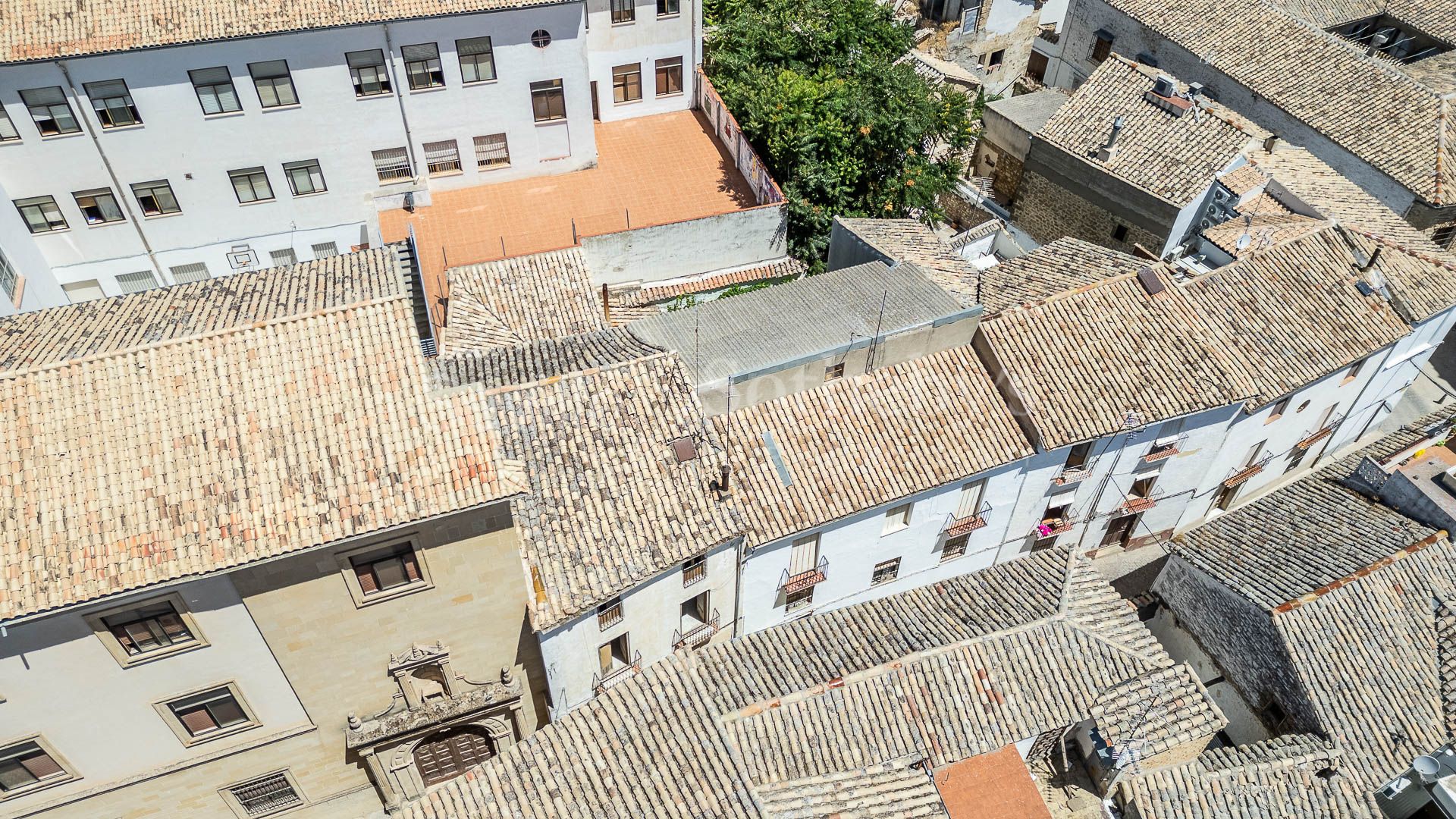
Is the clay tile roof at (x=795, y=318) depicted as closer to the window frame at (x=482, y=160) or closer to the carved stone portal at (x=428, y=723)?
the carved stone portal at (x=428, y=723)

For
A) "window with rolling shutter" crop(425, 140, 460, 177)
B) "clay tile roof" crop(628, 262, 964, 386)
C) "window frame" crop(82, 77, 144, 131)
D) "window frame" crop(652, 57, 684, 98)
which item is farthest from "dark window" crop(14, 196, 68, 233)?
"window frame" crop(652, 57, 684, 98)

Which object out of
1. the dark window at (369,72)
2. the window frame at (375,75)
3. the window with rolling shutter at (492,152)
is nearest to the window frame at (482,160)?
the window with rolling shutter at (492,152)

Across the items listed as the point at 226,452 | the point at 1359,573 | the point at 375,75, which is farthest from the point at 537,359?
the point at 1359,573

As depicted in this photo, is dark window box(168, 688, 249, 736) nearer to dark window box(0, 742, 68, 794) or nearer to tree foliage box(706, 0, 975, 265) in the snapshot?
dark window box(0, 742, 68, 794)

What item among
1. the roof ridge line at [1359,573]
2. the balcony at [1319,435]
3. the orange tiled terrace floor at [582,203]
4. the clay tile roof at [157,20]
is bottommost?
the balcony at [1319,435]

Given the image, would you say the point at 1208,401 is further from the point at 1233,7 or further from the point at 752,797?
the point at 1233,7

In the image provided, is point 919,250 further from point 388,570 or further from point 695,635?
point 388,570

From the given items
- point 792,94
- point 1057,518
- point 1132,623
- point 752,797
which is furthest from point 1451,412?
point 752,797
